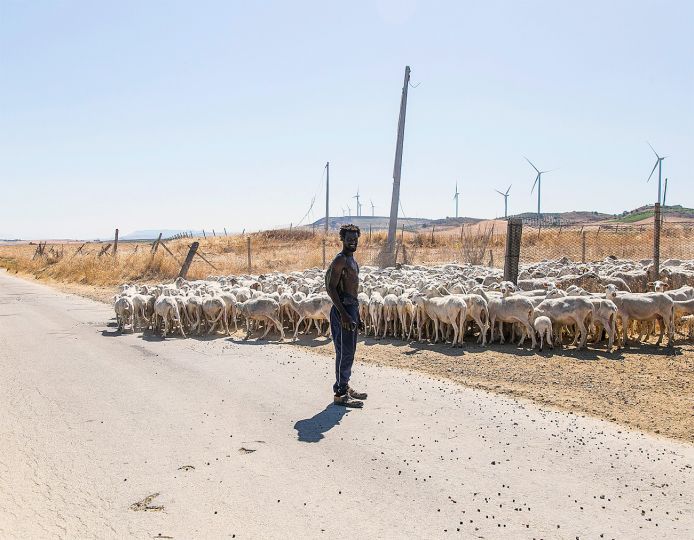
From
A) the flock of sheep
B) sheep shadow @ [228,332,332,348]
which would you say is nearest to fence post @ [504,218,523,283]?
Result: the flock of sheep

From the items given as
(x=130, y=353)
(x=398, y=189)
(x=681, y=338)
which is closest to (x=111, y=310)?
(x=130, y=353)

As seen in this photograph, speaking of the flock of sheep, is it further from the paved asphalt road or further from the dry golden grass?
the dry golden grass

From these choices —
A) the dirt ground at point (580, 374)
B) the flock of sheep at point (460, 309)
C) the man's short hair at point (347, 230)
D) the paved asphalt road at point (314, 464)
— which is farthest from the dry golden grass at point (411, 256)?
the paved asphalt road at point (314, 464)

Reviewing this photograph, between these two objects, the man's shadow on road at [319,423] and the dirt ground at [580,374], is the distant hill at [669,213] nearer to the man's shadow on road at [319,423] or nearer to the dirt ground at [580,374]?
the dirt ground at [580,374]

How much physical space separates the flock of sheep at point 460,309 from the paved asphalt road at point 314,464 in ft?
11.2

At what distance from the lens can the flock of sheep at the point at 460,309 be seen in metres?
12.0

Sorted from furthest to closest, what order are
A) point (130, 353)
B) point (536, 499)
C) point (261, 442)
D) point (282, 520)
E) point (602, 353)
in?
point (130, 353)
point (602, 353)
point (261, 442)
point (536, 499)
point (282, 520)

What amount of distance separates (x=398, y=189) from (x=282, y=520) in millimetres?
25778

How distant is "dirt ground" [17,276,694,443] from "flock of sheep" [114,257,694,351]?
0.52m

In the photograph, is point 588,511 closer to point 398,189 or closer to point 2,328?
point 2,328

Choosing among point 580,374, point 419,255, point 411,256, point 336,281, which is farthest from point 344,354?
point 419,255

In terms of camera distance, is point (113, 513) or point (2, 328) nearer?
point (113, 513)

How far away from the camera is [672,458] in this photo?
623cm

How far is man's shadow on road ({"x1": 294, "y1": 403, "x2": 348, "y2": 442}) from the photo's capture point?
23.1ft
